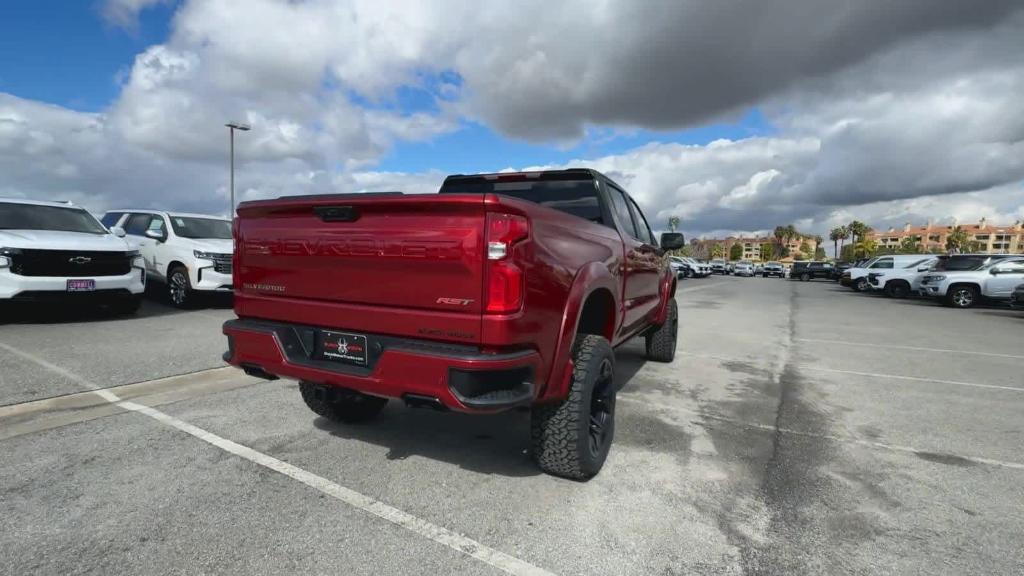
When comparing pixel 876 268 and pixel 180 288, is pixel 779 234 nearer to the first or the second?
pixel 876 268

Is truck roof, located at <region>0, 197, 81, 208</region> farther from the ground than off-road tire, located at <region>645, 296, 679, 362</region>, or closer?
farther from the ground

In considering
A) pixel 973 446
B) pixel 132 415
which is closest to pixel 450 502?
pixel 132 415

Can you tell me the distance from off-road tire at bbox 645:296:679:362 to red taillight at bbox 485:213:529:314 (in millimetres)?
3942

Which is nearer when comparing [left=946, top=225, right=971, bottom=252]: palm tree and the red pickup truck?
the red pickup truck

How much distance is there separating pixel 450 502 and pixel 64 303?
7109 millimetres

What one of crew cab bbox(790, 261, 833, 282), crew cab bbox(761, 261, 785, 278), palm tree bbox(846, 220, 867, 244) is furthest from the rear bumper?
palm tree bbox(846, 220, 867, 244)

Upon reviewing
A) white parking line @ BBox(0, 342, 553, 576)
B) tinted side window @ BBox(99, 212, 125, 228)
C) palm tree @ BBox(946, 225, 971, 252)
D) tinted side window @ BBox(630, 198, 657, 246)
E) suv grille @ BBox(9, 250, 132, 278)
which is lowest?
white parking line @ BBox(0, 342, 553, 576)

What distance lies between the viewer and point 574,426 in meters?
2.72

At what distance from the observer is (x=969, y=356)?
23.4 feet

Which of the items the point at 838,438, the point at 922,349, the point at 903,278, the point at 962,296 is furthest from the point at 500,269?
the point at 903,278

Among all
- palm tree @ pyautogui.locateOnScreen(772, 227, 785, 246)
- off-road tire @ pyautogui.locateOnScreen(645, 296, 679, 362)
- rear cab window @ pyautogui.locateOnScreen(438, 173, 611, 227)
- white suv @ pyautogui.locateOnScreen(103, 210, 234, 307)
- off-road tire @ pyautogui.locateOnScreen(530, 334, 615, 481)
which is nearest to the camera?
off-road tire @ pyautogui.locateOnScreen(530, 334, 615, 481)

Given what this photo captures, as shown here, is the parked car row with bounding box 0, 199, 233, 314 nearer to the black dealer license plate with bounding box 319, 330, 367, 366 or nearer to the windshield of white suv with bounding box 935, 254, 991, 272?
the black dealer license plate with bounding box 319, 330, 367, 366

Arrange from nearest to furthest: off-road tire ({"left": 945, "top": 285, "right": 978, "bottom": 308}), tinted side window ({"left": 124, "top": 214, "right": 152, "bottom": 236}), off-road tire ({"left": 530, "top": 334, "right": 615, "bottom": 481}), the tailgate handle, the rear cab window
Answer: the tailgate handle → off-road tire ({"left": 530, "top": 334, "right": 615, "bottom": 481}) → the rear cab window → tinted side window ({"left": 124, "top": 214, "right": 152, "bottom": 236}) → off-road tire ({"left": 945, "top": 285, "right": 978, "bottom": 308})

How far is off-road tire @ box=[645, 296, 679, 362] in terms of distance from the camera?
5996 millimetres
